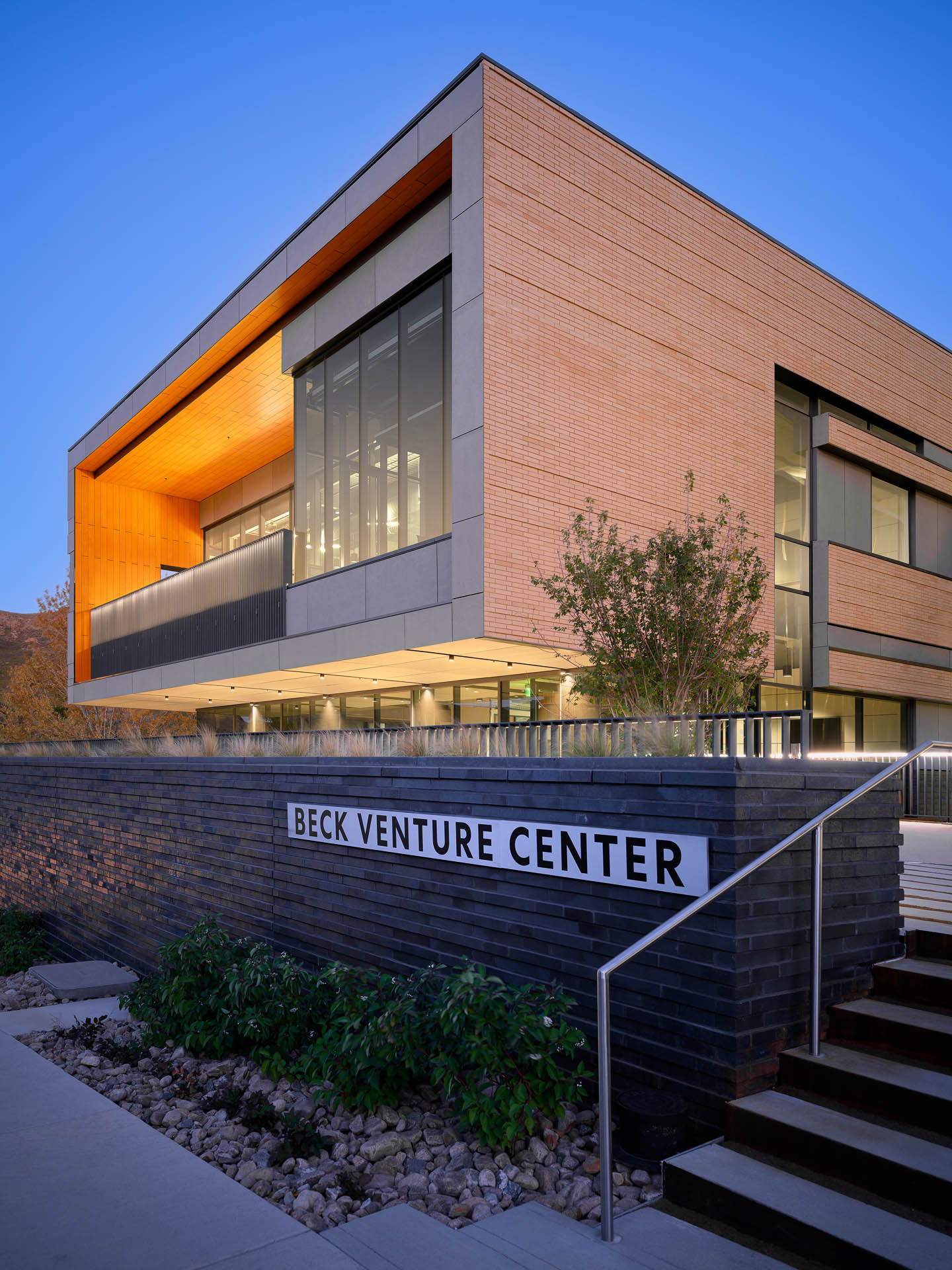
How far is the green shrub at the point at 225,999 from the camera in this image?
6934 millimetres

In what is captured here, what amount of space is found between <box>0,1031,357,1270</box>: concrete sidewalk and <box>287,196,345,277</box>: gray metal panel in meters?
14.9

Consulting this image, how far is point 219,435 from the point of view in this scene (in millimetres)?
25500

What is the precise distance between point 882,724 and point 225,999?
19.1m

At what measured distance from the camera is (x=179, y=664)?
23.3 meters

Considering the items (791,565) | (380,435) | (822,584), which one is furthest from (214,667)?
(822,584)

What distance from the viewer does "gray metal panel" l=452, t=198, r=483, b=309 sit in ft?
45.0

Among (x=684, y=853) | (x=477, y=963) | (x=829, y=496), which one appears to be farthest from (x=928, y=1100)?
(x=829, y=496)

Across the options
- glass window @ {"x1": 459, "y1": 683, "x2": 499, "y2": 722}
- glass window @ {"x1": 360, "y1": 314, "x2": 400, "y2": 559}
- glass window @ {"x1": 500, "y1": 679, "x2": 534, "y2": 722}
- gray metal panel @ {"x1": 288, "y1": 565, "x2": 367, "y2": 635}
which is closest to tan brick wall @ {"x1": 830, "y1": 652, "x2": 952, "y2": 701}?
glass window @ {"x1": 500, "y1": 679, "x2": 534, "y2": 722}

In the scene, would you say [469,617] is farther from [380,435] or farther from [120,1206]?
[120,1206]

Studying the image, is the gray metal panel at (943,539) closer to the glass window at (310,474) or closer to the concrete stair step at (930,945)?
the glass window at (310,474)

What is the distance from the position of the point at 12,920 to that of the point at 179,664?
9.48 m

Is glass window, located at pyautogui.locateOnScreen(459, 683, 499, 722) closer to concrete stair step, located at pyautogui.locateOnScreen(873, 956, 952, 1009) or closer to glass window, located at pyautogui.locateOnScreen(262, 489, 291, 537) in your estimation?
glass window, located at pyautogui.locateOnScreen(262, 489, 291, 537)

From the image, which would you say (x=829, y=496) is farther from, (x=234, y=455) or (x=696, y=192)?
(x=234, y=455)

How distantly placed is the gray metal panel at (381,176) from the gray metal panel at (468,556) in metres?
6.03
